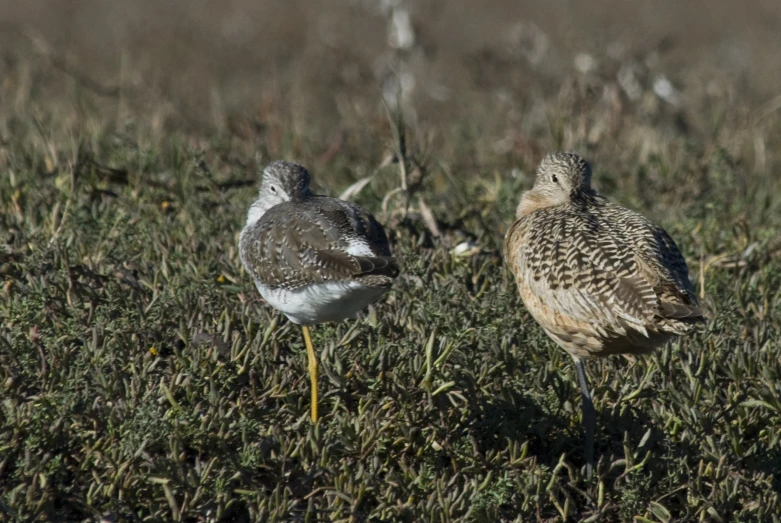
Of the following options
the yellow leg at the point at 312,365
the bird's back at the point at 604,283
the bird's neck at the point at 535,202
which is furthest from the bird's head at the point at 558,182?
the yellow leg at the point at 312,365

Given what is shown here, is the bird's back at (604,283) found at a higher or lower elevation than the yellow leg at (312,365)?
higher

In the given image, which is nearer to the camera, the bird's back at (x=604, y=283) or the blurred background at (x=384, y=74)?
the bird's back at (x=604, y=283)

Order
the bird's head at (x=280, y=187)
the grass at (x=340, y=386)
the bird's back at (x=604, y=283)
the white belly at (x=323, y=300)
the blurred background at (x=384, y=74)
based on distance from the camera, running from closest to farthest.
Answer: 1. the grass at (x=340, y=386)
2. the bird's back at (x=604, y=283)
3. the white belly at (x=323, y=300)
4. the bird's head at (x=280, y=187)
5. the blurred background at (x=384, y=74)

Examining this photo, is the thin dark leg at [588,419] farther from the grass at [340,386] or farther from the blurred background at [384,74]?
the blurred background at [384,74]

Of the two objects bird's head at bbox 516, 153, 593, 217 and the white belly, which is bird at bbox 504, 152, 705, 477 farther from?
the white belly

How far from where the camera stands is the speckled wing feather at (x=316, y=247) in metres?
4.45

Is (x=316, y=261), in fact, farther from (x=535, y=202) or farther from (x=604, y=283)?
(x=535, y=202)

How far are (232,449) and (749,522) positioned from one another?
7.31ft

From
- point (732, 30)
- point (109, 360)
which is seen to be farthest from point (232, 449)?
point (732, 30)

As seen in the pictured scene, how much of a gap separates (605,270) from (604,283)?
0.09 m

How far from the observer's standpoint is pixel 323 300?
4.59m

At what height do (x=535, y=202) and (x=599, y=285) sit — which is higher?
(x=599, y=285)

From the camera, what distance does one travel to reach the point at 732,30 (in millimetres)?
17484

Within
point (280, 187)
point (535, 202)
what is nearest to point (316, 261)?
point (280, 187)
